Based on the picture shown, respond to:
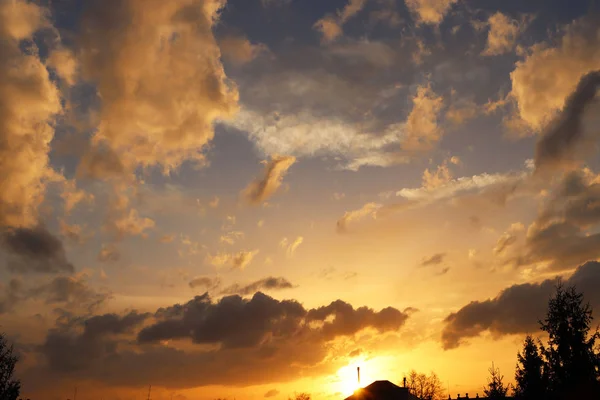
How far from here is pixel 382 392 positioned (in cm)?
8900

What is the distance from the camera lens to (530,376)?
5303 cm

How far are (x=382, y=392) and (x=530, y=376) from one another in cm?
4040

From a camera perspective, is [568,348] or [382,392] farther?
[382,392]

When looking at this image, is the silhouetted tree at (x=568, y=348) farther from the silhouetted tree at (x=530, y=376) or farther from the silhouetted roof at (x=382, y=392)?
the silhouetted roof at (x=382, y=392)

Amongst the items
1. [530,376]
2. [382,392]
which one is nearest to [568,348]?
[530,376]

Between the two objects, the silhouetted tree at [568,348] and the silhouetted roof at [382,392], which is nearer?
the silhouetted tree at [568,348]

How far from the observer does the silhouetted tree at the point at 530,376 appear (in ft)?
170

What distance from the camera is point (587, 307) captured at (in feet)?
167

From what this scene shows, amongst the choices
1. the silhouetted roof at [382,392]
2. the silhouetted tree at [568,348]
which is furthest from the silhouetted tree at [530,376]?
the silhouetted roof at [382,392]

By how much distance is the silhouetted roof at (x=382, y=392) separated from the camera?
88.1 meters

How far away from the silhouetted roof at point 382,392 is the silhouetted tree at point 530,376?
35985 millimetres

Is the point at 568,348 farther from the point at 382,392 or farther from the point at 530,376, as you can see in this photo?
the point at 382,392

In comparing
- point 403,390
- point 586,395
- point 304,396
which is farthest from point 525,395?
point 304,396

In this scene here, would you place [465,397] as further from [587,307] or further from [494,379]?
[587,307]
